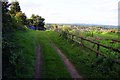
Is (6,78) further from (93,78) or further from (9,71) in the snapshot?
(93,78)

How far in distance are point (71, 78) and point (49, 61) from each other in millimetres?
3561

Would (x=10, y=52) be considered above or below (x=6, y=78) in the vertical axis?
above

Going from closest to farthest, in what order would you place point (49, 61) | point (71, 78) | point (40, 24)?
point (71, 78) → point (49, 61) → point (40, 24)

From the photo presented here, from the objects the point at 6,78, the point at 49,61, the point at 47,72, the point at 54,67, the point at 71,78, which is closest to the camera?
the point at 6,78

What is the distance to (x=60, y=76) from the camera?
34.1ft

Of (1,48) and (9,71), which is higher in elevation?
(1,48)

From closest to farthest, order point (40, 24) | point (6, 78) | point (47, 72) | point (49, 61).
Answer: point (6, 78), point (47, 72), point (49, 61), point (40, 24)

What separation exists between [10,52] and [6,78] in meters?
1.50

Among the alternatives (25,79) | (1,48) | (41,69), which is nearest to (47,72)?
(41,69)

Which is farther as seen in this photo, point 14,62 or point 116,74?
point 116,74

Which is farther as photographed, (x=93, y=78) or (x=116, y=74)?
(x=116, y=74)

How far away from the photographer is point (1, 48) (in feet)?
34.3

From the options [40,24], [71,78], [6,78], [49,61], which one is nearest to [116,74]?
[71,78]

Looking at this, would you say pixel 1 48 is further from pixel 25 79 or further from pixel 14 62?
pixel 25 79
